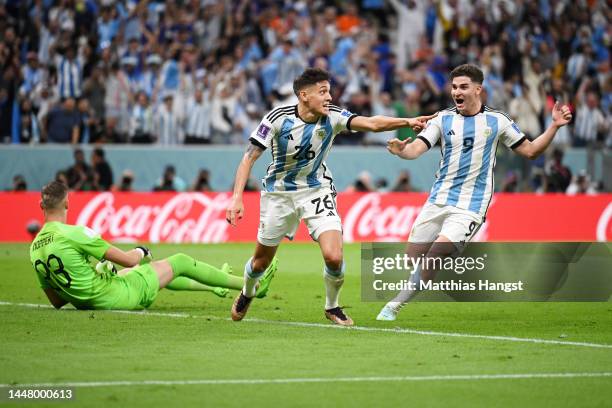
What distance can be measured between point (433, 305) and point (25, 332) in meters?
4.92

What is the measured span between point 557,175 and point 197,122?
759cm

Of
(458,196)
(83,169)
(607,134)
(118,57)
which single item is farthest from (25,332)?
(607,134)

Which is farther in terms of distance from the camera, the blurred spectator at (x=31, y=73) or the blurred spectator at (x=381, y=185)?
the blurred spectator at (x=381, y=185)

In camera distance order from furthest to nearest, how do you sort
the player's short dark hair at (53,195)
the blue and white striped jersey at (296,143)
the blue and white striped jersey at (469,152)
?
the blue and white striped jersey at (469,152) → the player's short dark hair at (53,195) → the blue and white striped jersey at (296,143)

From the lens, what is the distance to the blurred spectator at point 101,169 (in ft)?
76.8

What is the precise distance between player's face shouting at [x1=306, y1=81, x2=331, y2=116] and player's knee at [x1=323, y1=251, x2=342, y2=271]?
50.8 inches

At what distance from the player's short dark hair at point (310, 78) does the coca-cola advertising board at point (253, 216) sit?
39.6 feet

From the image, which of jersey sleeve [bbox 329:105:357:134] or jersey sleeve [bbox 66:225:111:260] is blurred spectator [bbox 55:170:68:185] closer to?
jersey sleeve [bbox 66:225:111:260]

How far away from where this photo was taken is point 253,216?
77.0 feet

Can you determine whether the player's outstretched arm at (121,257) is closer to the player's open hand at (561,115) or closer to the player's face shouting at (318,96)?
the player's face shouting at (318,96)

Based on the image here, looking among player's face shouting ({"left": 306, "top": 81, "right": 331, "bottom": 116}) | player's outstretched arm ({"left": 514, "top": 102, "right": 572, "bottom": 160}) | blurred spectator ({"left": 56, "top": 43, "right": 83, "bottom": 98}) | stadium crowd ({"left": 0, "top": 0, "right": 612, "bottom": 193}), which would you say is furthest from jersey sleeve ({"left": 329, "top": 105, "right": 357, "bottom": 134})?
blurred spectator ({"left": 56, "top": 43, "right": 83, "bottom": 98})

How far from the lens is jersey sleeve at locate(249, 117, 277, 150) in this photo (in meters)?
11.0

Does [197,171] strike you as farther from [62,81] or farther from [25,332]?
[25,332]

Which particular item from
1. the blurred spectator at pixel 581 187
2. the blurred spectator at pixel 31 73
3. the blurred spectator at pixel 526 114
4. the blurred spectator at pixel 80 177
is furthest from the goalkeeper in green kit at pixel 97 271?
the blurred spectator at pixel 526 114
